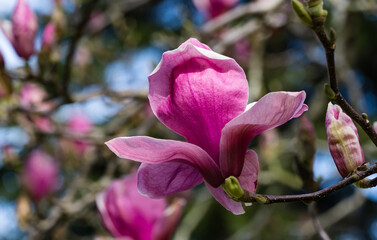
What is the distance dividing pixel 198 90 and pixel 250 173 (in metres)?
0.13

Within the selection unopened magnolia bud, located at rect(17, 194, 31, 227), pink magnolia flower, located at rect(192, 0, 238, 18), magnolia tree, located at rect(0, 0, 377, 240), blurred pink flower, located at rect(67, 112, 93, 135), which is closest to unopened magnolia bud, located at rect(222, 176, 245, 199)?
magnolia tree, located at rect(0, 0, 377, 240)

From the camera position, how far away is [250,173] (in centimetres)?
64

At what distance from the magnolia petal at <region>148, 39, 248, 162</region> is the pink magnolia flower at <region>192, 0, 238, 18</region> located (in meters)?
1.47

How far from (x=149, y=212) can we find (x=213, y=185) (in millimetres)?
457

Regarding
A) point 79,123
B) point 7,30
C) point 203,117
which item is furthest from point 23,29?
point 79,123

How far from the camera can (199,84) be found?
0.61 meters

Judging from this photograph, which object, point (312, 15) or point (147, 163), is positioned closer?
point (312, 15)

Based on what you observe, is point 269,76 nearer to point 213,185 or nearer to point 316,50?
point 316,50

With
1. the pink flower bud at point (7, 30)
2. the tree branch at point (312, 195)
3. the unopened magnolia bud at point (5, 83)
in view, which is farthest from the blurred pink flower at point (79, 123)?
the tree branch at point (312, 195)

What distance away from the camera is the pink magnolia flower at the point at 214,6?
6.67 ft

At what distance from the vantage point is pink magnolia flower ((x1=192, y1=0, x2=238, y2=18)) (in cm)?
203

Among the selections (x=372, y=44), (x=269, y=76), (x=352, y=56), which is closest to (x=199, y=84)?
(x=352, y=56)

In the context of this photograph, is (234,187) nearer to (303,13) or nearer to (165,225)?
(303,13)

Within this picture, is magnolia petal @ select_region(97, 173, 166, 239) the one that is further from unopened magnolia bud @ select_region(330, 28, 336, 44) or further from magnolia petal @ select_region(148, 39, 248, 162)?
unopened magnolia bud @ select_region(330, 28, 336, 44)
